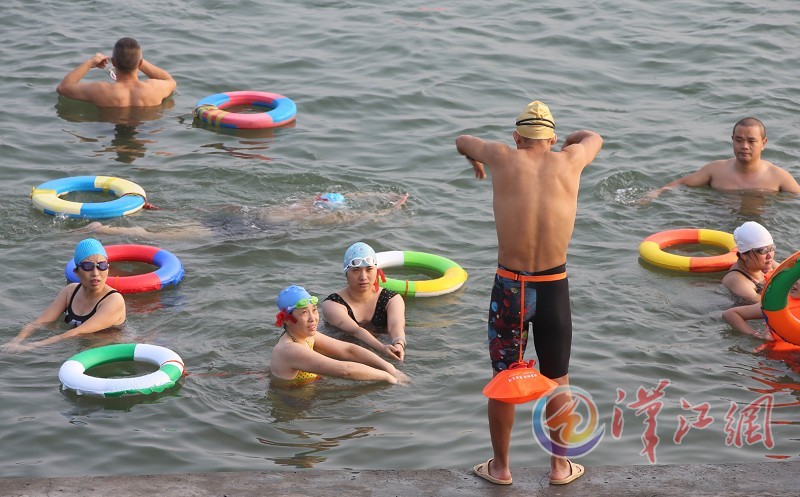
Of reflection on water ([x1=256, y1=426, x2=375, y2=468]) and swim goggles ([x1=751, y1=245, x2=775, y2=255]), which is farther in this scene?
swim goggles ([x1=751, y1=245, x2=775, y2=255])

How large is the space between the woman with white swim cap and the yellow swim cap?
415 centimetres

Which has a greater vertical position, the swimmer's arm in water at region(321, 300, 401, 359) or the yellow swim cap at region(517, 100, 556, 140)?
the yellow swim cap at region(517, 100, 556, 140)

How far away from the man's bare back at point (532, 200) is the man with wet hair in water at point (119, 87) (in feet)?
31.4

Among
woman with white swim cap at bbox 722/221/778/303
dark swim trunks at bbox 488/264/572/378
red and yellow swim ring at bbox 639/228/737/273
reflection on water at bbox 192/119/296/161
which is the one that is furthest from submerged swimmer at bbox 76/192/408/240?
dark swim trunks at bbox 488/264/572/378

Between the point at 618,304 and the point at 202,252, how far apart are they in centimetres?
405

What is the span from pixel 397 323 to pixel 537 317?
3211 millimetres

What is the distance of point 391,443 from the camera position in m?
7.46

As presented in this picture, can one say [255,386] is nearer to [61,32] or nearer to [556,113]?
[556,113]

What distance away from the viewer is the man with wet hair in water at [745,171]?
11.9m

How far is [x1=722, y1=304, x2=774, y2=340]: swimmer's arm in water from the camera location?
9094mm

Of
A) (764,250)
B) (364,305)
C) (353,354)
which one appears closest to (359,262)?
(364,305)

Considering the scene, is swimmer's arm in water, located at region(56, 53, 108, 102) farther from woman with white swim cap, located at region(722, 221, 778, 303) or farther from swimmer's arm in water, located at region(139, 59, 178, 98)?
woman with white swim cap, located at region(722, 221, 778, 303)

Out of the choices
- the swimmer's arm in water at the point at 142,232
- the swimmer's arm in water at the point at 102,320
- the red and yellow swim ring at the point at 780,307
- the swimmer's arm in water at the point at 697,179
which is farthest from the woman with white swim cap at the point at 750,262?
the swimmer's arm in water at the point at 102,320

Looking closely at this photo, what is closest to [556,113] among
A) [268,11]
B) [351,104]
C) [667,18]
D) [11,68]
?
[351,104]
